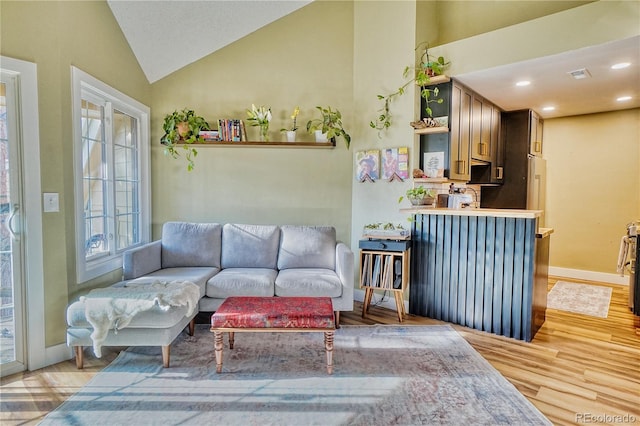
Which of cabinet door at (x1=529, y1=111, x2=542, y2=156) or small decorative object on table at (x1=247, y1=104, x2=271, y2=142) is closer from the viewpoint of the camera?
small decorative object on table at (x1=247, y1=104, x2=271, y2=142)

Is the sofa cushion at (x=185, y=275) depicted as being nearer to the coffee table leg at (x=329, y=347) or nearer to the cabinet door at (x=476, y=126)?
the coffee table leg at (x=329, y=347)

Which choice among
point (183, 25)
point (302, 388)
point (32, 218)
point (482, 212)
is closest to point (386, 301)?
point (482, 212)

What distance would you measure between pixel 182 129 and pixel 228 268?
5.28 feet

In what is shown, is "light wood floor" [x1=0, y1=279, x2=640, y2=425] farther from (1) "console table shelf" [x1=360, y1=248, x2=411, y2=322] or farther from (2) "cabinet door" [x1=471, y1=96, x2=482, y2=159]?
(2) "cabinet door" [x1=471, y1=96, x2=482, y2=159]

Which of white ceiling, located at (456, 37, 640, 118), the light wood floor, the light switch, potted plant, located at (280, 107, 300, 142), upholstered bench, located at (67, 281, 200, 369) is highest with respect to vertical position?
white ceiling, located at (456, 37, 640, 118)

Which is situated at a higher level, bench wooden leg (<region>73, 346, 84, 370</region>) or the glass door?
the glass door

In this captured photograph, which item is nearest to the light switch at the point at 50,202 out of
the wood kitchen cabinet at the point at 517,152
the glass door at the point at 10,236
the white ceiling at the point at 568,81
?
the glass door at the point at 10,236

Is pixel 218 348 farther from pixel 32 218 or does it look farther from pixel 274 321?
pixel 32 218

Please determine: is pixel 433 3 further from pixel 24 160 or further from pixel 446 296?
pixel 24 160

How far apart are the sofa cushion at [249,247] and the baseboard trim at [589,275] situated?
4.35 meters

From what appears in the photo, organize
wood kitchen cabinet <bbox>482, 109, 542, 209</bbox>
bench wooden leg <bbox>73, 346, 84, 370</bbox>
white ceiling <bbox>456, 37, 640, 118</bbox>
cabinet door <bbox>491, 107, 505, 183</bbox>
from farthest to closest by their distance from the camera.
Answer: wood kitchen cabinet <bbox>482, 109, 542, 209</bbox> < cabinet door <bbox>491, 107, 505, 183</bbox> < white ceiling <bbox>456, 37, 640, 118</bbox> < bench wooden leg <bbox>73, 346, 84, 370</bbox>

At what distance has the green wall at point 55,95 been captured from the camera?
234 cm

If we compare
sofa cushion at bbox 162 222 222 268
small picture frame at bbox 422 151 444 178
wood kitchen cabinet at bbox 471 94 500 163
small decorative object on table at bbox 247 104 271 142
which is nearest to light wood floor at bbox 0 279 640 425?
sofa cushion at bbox 162 222 222 268

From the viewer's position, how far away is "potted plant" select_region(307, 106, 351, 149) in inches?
151
